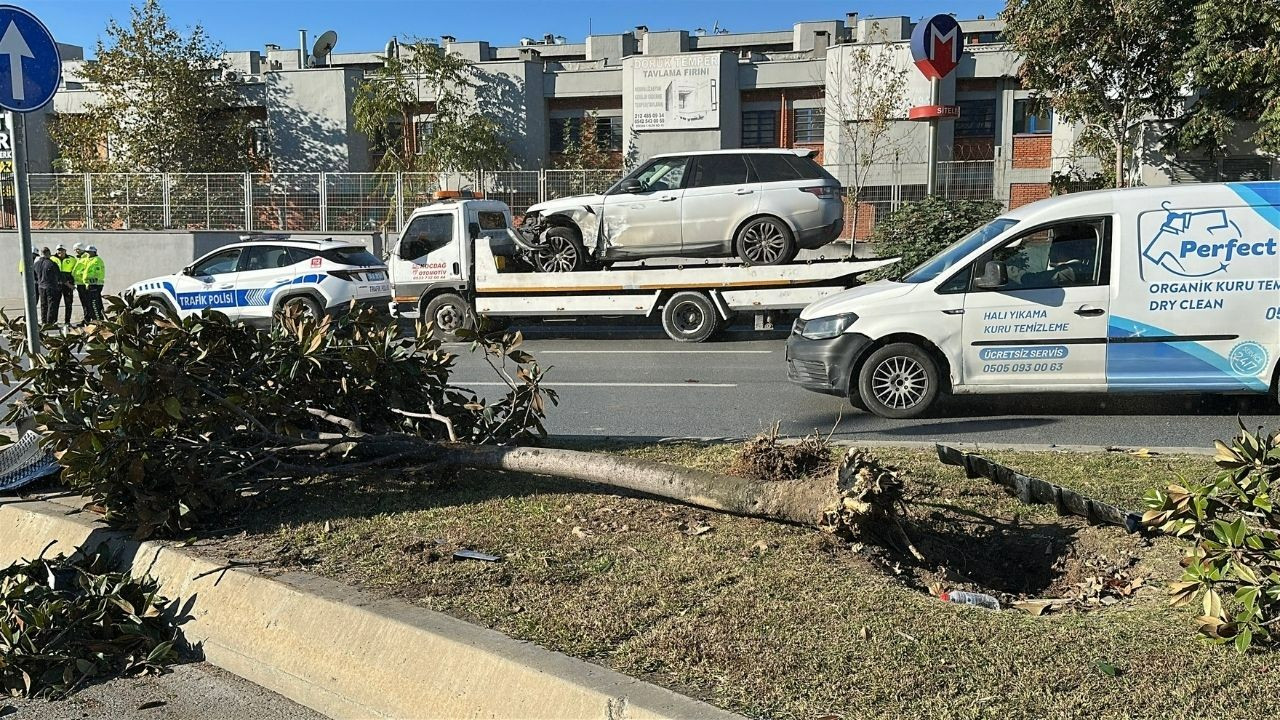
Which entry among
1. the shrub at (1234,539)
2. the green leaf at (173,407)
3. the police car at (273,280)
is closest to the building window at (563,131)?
the police car at (273,280)

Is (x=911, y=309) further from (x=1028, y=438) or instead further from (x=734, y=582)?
(x=734, y=582)

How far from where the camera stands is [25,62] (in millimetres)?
6938

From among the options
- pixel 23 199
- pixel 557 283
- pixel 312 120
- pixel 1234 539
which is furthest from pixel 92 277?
pixel 1234 539

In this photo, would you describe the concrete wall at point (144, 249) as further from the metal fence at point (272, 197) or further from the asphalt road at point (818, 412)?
the asphalt road at point (818, 412)

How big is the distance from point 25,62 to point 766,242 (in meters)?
10.2

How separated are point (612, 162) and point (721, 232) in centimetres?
2080

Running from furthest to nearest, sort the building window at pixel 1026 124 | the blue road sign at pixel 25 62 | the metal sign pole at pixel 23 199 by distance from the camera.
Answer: the building window at pixel 1026 124 → the blue road sign at pixel 25 62 → the metal sign pole at pixel 23 199

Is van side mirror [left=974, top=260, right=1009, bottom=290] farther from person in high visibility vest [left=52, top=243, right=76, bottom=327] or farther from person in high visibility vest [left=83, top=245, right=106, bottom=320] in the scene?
person in high visibility vest [left=52, top=243, right=76, bottom=327]

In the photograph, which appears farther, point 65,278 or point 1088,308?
point 65,278

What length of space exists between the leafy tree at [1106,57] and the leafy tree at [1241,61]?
2.34ft

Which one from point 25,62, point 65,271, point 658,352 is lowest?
point 658,352

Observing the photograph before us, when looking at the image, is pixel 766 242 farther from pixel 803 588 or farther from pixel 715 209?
pixel 803 588

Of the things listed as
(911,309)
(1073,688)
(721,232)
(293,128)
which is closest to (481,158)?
(293,128)

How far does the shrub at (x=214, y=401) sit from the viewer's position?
515 centimetres
